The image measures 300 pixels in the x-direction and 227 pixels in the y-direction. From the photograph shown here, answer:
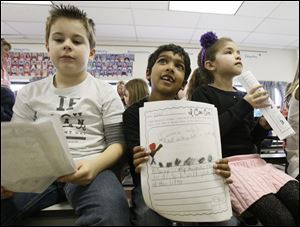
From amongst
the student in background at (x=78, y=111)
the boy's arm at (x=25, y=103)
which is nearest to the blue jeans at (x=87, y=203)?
the student in background at (x=78, y=111)

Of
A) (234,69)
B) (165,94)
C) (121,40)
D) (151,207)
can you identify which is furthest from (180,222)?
(121,40)

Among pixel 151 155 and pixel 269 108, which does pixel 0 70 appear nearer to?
pixel 151 155

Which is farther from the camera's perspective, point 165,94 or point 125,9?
point 125,9

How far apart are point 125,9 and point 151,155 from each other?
255 centimetres

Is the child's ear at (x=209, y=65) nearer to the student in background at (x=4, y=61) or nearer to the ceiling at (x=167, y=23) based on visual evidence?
the student in background at (x=4, y=61)

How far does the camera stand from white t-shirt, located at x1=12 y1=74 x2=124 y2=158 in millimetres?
705

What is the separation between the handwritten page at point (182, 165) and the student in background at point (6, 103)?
273mm

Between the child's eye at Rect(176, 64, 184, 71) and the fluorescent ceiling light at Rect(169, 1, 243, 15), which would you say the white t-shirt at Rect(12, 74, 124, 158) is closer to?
the child's eye at Rect(176, 64, 184, 71)

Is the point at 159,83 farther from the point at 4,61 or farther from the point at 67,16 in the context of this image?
the point at 4,61

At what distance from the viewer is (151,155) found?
0.55m

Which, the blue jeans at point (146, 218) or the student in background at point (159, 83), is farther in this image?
the student in background at point (159, 83)

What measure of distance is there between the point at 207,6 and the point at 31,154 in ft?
8.68

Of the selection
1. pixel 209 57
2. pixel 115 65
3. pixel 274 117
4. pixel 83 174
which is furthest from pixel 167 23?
pixel 83 174

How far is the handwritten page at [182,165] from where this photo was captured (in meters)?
0.52
